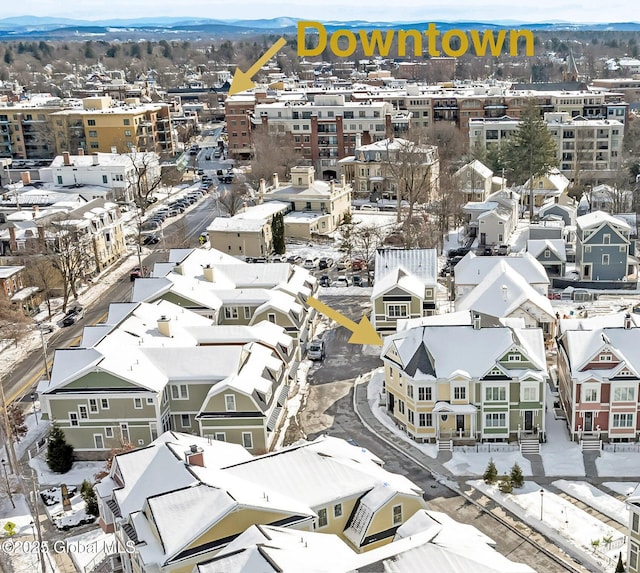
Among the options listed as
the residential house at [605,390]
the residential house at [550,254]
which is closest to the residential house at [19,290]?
the residential house at [550,254]

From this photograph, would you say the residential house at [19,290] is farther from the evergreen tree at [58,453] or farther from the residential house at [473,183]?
the residential house at [473,183]

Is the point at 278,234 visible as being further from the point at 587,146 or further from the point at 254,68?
the point at 587,146

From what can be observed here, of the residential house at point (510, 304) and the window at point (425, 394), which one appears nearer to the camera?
the window at point (425, 394)

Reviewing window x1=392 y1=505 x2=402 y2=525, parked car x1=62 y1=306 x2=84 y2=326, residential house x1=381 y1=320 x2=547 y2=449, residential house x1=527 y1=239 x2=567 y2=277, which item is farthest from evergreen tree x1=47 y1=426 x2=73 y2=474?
residential house x1=527 y1=239 x2=567 y2=277

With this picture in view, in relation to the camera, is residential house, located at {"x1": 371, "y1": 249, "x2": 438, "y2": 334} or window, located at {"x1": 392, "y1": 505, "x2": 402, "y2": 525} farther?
residential house, located at {"x1": 371, "y1": 249, "x2": 438, "y2": 334}

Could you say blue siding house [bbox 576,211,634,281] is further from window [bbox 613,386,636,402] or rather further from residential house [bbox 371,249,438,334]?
window [bbox 613,386,636,402]

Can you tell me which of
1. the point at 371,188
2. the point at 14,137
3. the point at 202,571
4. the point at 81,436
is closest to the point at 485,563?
the point at 202,571

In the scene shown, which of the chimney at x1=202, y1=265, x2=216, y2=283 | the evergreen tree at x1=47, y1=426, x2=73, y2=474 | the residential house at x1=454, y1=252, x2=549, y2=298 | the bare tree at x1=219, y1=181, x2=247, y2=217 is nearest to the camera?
the evergreen tree at x1=47, y1=426, x2=73, y2=474
